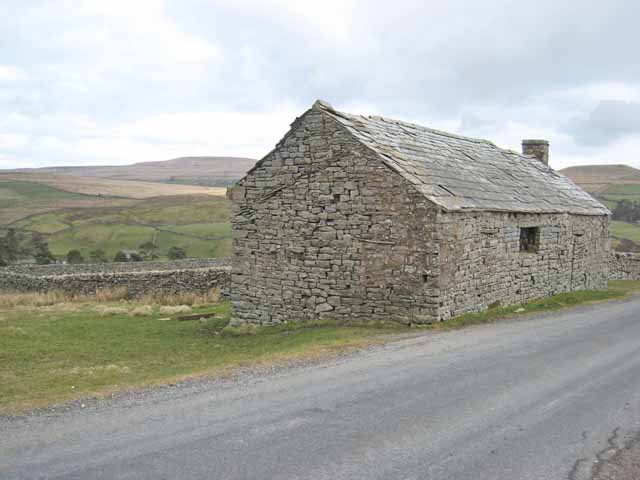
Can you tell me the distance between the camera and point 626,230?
51250 mm

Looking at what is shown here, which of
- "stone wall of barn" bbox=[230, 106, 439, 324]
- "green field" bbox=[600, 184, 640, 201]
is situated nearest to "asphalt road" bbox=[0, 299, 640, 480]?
"stone wall of barn" bbox=[230, 106, 439, 324]

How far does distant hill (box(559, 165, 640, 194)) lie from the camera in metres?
84.5

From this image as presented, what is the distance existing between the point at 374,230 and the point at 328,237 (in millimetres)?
1258

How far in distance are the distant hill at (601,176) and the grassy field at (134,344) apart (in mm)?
70381

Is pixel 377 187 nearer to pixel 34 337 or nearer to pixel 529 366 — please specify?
pixel 529 366

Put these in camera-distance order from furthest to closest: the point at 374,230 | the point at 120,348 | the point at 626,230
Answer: the point at 626,230 → the point at 374,230 → the point at 120,348

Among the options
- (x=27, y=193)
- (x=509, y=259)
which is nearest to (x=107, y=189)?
(x=27, y=193)

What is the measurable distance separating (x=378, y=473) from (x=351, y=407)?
1.84m

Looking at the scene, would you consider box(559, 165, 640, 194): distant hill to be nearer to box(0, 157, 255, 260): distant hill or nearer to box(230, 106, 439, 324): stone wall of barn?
box(0, 157, 255, 260): distant hill

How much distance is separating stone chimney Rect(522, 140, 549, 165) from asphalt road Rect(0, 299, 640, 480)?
55.4ft

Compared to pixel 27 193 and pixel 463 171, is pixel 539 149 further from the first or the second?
pixel 27 193

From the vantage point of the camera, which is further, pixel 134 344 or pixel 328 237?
pixel 328 237

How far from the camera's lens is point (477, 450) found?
5996 mm

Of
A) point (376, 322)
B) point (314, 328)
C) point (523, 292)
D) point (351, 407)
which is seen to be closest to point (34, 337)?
point (314, 328)
